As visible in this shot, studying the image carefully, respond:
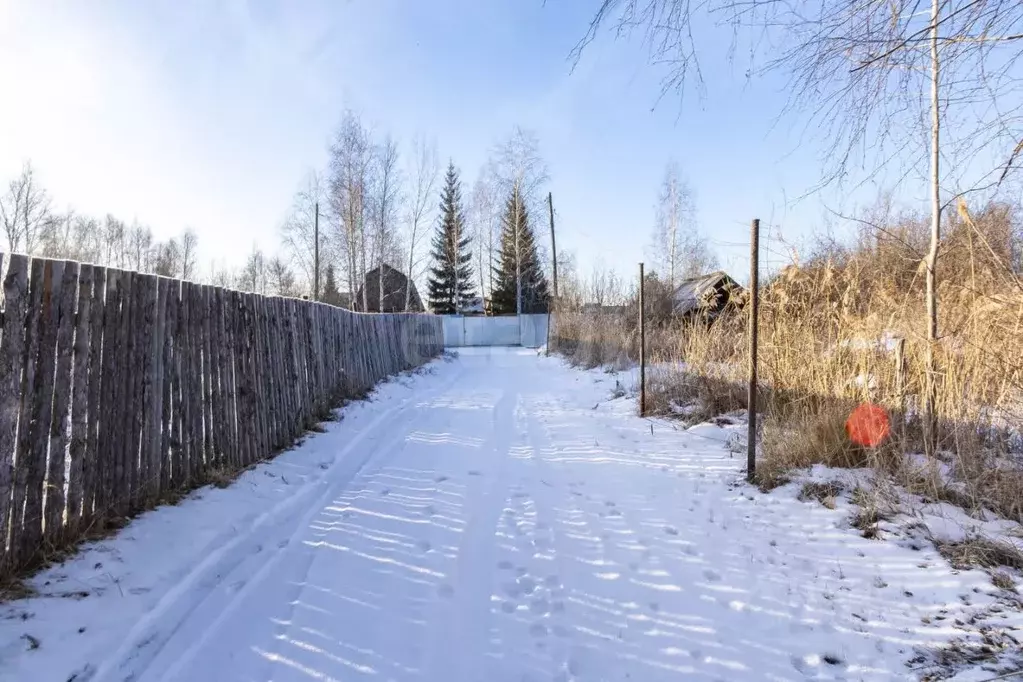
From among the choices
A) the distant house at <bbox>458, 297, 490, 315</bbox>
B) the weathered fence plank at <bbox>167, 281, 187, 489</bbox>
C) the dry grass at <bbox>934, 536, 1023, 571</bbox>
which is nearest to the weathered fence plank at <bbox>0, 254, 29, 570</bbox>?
the weathered fence plank at <bbox>167, 281, 187, 489</bbox>

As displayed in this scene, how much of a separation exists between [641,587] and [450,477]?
96.4 inches

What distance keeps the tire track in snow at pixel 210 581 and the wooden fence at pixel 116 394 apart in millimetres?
730

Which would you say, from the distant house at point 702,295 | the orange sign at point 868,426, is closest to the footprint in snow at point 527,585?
the orange sign at point 868,426

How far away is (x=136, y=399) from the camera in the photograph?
356 centimetres

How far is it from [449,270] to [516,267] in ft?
22.7

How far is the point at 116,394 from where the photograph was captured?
133 inches

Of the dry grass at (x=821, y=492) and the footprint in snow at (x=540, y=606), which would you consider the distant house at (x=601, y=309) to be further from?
the footprint in snow at (x=540, y=606)

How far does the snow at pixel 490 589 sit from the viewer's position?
91.0 inches

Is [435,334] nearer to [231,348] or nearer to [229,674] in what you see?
[231,348]

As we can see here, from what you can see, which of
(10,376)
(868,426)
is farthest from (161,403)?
(868,426)

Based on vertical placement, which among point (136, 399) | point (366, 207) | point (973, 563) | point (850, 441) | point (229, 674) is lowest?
point (229, 674)

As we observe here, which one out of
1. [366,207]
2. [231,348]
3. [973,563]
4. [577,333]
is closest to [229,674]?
[231,348]

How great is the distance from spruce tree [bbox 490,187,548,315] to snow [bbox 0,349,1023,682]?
89.6 feet

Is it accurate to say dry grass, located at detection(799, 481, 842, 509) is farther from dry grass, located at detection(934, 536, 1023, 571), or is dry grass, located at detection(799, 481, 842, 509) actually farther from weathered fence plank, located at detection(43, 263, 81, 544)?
weathered fence plank, located at detection(43, 263, 81, 544)
